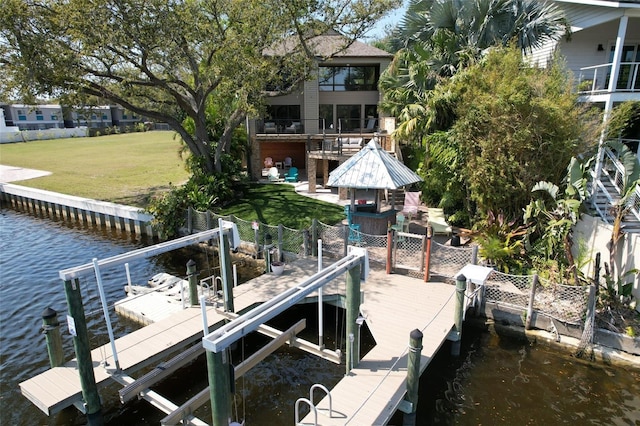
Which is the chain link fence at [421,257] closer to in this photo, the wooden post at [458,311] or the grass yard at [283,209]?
the wooden post at [458,311]

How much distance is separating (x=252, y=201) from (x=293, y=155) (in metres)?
10.1

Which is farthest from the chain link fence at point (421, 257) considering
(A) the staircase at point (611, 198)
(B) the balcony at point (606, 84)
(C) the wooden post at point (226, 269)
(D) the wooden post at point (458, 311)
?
(B) the balcony at point (606, 84)

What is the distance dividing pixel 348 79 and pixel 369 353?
2412 cm

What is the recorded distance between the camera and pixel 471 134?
46.5 ft

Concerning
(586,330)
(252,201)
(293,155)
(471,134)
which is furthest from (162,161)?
(586,330)

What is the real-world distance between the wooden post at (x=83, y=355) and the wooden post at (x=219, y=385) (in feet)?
10.9

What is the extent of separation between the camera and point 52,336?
8.84 m

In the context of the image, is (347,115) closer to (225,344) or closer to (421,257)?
(421,257)

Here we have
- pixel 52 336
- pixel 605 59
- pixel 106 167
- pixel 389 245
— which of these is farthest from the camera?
pixel 106 167

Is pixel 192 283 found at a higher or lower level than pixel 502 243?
lower

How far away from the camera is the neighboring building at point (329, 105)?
2738 centimetres

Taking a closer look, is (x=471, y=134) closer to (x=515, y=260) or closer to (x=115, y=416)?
(x=515, y=260)

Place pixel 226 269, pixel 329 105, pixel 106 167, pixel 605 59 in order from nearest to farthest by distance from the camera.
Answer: pixel 226 269, pixel 605 59, pixel 329 105, pixel 106 167

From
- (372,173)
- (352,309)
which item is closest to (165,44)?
(372,173)
